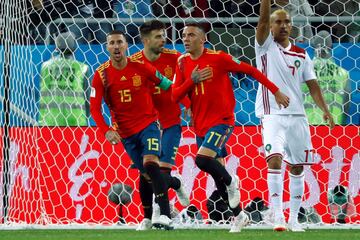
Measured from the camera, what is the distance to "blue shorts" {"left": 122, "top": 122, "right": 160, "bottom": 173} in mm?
8594

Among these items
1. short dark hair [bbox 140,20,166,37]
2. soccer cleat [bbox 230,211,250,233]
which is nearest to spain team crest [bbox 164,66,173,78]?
short dark hair [bbox 140,20,166,37]

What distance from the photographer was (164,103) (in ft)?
30.5

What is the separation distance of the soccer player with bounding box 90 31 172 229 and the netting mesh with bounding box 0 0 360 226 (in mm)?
969

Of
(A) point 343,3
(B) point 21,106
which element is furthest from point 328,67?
(B) point 21,106

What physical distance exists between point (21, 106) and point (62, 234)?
2332 mm

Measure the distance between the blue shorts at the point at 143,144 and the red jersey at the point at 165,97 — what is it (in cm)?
46

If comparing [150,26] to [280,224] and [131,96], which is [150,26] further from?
[280,224]

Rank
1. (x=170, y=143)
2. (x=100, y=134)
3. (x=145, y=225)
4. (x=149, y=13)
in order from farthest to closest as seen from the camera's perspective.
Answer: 1. (x=149, y=13)
2. (x=100, y=134)
3. (x=170, y=143)
4. (x=145, y=225)

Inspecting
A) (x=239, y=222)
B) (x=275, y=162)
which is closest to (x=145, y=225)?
(x=239, y=222)

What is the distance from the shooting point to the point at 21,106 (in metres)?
10.1

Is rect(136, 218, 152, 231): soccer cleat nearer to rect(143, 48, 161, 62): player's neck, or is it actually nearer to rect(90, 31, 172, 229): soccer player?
rect(90, 31, 172, 229): soccer player

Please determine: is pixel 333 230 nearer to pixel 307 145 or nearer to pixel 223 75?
pixel 307 145

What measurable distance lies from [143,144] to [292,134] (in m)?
1.23

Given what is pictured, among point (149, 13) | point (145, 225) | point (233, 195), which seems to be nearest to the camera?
point (233, 195)
